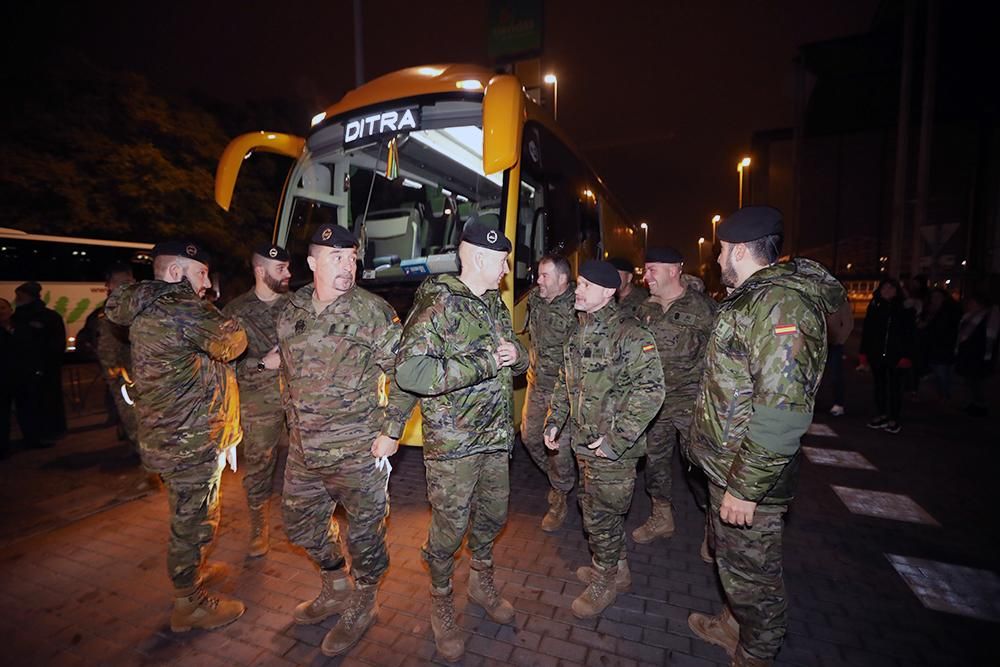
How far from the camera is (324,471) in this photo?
271 cm

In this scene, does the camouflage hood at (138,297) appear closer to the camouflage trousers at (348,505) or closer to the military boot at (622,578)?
the camouflage trousers at (348,505)

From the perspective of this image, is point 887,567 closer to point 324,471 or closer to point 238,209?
point 324,471

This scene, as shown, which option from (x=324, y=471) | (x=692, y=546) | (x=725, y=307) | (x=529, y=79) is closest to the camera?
(x=725, y=307)

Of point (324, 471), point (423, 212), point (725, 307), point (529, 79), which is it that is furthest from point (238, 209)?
point (725, 307)

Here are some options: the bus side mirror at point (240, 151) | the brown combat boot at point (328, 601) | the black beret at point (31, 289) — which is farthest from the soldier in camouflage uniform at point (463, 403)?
the black beret at point (31, 289)

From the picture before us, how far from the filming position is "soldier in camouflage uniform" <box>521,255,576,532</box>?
4121 millimetres

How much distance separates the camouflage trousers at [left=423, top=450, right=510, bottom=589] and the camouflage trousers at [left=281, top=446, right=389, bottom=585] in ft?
1.02

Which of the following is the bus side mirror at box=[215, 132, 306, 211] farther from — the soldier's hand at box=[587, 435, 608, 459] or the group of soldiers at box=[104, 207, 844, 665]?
the soldier's hand at box=[587, 435, 608, 459]

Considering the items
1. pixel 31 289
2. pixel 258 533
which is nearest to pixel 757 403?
pixel 258 533

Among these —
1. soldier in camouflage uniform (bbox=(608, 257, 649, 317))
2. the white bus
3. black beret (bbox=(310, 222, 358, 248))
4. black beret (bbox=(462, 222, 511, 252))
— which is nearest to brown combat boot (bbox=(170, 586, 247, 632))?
black beret (bbox=(310, 222, 358, 248))

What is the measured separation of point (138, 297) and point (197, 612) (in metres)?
1.93

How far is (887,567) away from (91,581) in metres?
5.71

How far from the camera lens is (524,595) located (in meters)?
3.18

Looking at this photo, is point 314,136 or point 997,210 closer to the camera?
point 314,136
